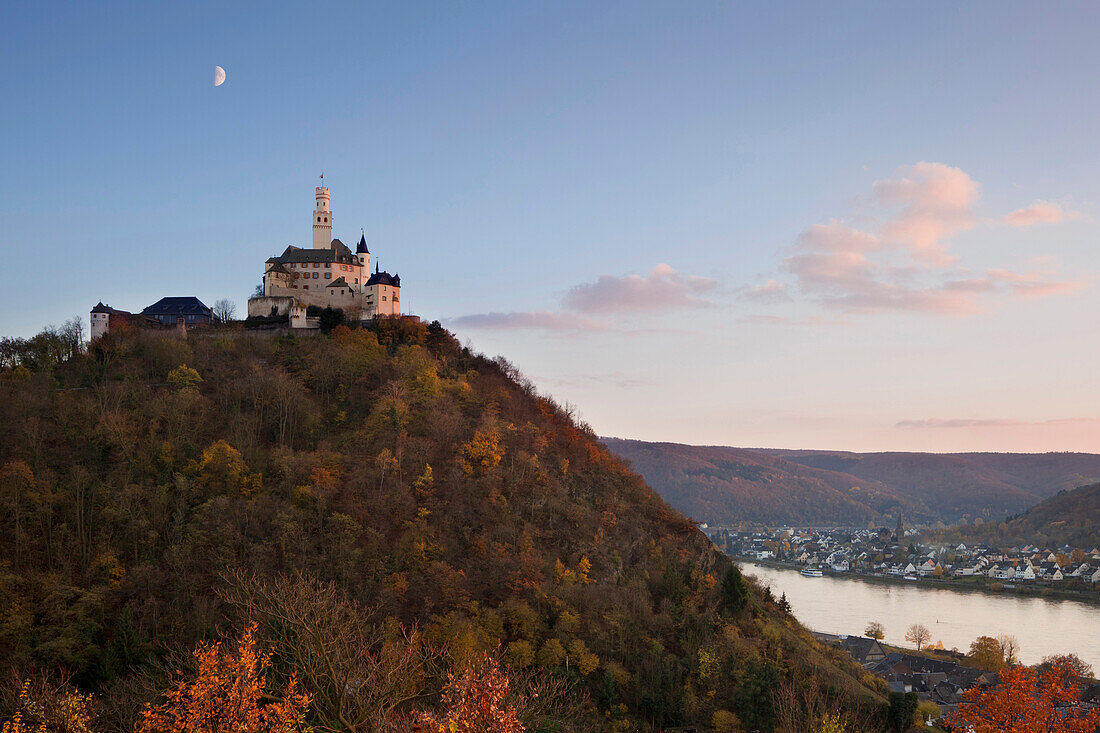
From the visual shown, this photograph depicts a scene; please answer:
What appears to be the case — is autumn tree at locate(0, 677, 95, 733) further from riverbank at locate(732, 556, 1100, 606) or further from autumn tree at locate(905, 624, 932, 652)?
riverbank at locate(732, 556, 1100, 606)

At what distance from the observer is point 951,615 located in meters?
73.2

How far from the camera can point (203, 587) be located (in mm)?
33031

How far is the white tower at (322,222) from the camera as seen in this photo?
5359 cm

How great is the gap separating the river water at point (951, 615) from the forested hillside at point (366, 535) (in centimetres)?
2735

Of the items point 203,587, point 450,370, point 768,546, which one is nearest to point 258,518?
point 203,587

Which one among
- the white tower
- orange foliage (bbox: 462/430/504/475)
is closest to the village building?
the white tower

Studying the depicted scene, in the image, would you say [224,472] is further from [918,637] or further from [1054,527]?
[1054,527]

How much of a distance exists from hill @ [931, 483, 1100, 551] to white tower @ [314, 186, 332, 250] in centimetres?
11486

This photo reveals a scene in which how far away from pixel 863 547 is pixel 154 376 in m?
118

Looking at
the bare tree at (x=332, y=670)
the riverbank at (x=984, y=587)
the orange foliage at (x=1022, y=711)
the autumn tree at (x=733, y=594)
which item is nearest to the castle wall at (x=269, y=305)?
the autumn tree at (x=733, y=594)

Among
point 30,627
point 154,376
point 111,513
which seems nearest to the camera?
point 30,627

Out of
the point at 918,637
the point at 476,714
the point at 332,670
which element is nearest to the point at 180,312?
the point at 332,670

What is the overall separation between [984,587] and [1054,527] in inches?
1986

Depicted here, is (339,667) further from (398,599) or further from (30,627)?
(30,627)
